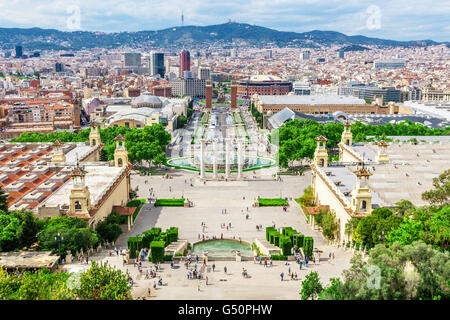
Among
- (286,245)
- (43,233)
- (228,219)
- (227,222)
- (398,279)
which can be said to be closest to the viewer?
(398,279)

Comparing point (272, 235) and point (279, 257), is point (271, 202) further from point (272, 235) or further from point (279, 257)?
point (279, 257)

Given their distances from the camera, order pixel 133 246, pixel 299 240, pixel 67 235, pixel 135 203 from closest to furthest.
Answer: pixel 67 235, pixel 133 246, pixel 299 240, pixel 135 203

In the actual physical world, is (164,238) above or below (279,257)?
above

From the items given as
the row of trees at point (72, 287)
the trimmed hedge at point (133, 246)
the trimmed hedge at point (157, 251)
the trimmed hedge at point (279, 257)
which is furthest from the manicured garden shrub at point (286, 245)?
the row of trees at point (72, 287)

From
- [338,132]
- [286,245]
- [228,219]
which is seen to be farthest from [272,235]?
[338,132]

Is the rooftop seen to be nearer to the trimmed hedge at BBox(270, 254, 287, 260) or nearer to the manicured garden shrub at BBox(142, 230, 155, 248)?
the manicured garden shrub at BBox(142, 230, 155, 248)

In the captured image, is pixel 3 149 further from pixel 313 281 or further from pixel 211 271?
pixel 313 281
